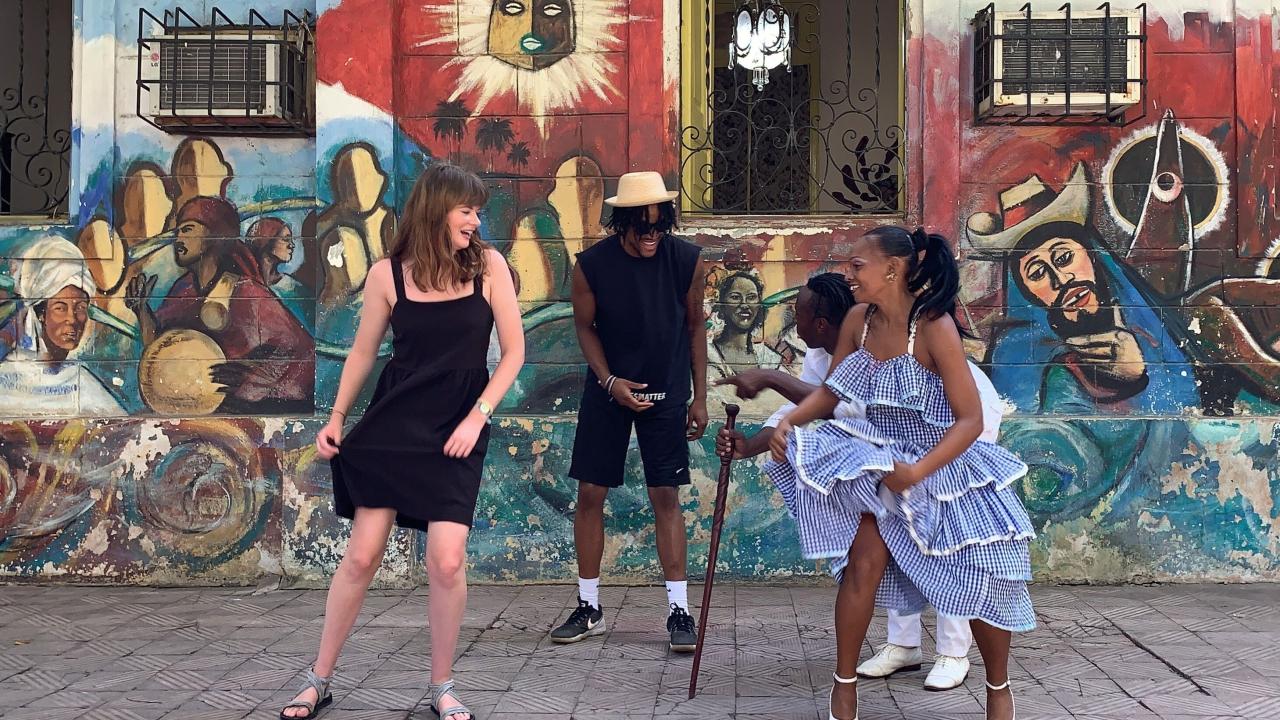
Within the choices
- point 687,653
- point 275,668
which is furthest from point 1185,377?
point 275,668

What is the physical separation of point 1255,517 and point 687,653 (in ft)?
11.3

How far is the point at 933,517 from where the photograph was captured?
12.6ft

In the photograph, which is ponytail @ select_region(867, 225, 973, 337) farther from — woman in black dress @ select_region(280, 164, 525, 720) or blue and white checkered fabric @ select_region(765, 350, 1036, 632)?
woman in black dress @ select_region(280, 164, 525, 720)

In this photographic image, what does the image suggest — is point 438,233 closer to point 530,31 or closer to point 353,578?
point 353,578

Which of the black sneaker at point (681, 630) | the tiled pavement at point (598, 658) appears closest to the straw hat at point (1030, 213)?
the tiled pavement at point (598, 658)

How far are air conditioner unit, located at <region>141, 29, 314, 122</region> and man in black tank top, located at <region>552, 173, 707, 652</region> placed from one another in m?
2.43

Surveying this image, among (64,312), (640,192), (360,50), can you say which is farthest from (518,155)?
(64,312)

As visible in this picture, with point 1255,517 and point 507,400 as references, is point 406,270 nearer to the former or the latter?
point 507,400

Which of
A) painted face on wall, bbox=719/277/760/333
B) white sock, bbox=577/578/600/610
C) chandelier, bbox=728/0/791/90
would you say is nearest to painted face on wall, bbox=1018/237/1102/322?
painted face on wall, bbox=719/277/760/333

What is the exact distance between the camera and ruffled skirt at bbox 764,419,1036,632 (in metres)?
3.80

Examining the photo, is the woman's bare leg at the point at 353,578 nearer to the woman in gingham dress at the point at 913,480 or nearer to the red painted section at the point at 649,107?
the woman in gingham dress at the point at 913,480

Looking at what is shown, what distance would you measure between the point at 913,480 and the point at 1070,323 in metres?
3.41

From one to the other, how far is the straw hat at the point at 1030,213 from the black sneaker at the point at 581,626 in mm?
3024

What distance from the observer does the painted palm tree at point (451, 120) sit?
6.96 meters
